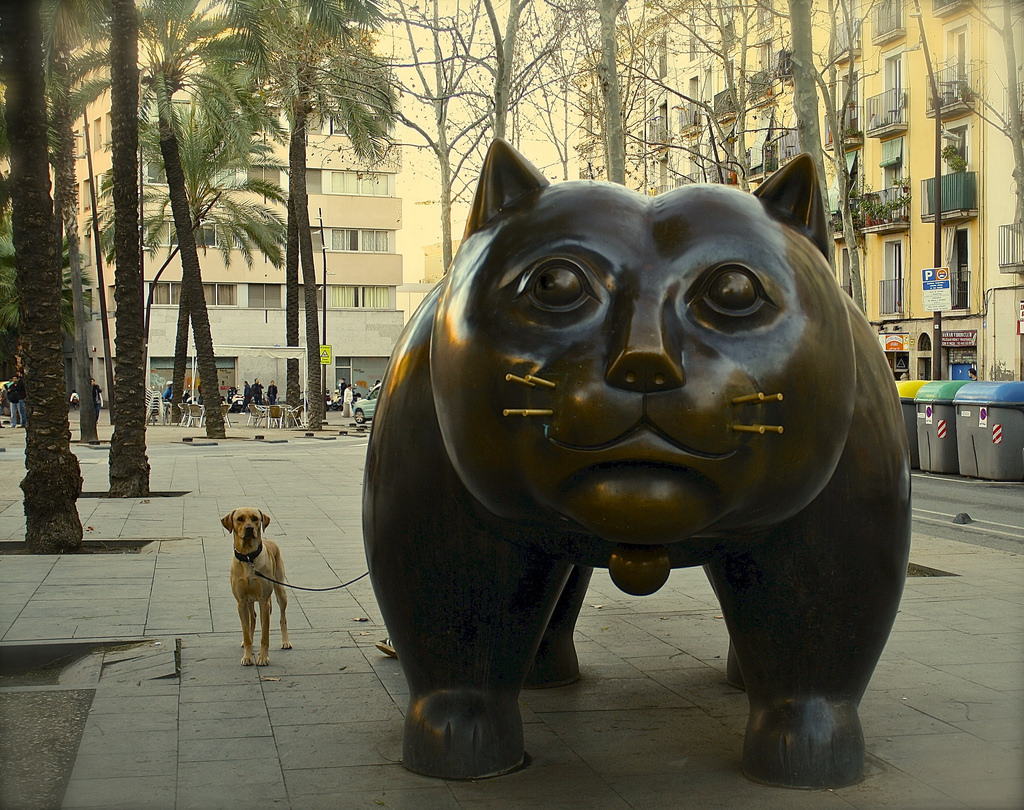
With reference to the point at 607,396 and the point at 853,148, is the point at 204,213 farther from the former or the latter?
the point at 607,396

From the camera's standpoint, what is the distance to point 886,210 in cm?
3456

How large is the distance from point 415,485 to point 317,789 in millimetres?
1023

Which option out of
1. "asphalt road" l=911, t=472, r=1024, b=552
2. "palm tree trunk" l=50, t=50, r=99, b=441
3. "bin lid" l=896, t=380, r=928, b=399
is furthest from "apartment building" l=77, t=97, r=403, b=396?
Answer: "asphalt road" l=911, t=472, r=1024, b=552

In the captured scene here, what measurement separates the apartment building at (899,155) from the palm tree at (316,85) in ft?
16.5

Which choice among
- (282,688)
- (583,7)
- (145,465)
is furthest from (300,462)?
(282,688)

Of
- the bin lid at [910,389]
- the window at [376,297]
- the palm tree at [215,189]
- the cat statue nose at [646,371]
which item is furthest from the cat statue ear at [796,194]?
the window at [376,297]

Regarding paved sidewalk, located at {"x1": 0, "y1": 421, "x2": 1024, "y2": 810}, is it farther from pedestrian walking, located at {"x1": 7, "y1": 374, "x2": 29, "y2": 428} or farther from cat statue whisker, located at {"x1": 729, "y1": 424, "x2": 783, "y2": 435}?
pedestrian walking, located at {"x1": 7, "y1": 374, "x2": 29, "y2": 428}

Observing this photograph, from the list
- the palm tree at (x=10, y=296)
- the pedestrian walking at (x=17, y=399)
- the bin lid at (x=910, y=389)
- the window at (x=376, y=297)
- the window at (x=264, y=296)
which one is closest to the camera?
the bin lid at (x=910, y=389)

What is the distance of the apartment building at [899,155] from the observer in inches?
1000

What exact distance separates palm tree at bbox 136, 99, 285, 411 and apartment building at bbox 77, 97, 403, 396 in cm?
891

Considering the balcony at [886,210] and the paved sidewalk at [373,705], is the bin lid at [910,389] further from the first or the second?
the balcony at [886,210]

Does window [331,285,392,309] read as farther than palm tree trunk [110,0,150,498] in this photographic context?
Yes

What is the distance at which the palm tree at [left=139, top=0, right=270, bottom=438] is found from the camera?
25.7 meters

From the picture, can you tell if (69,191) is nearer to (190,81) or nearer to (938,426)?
(190,81)
